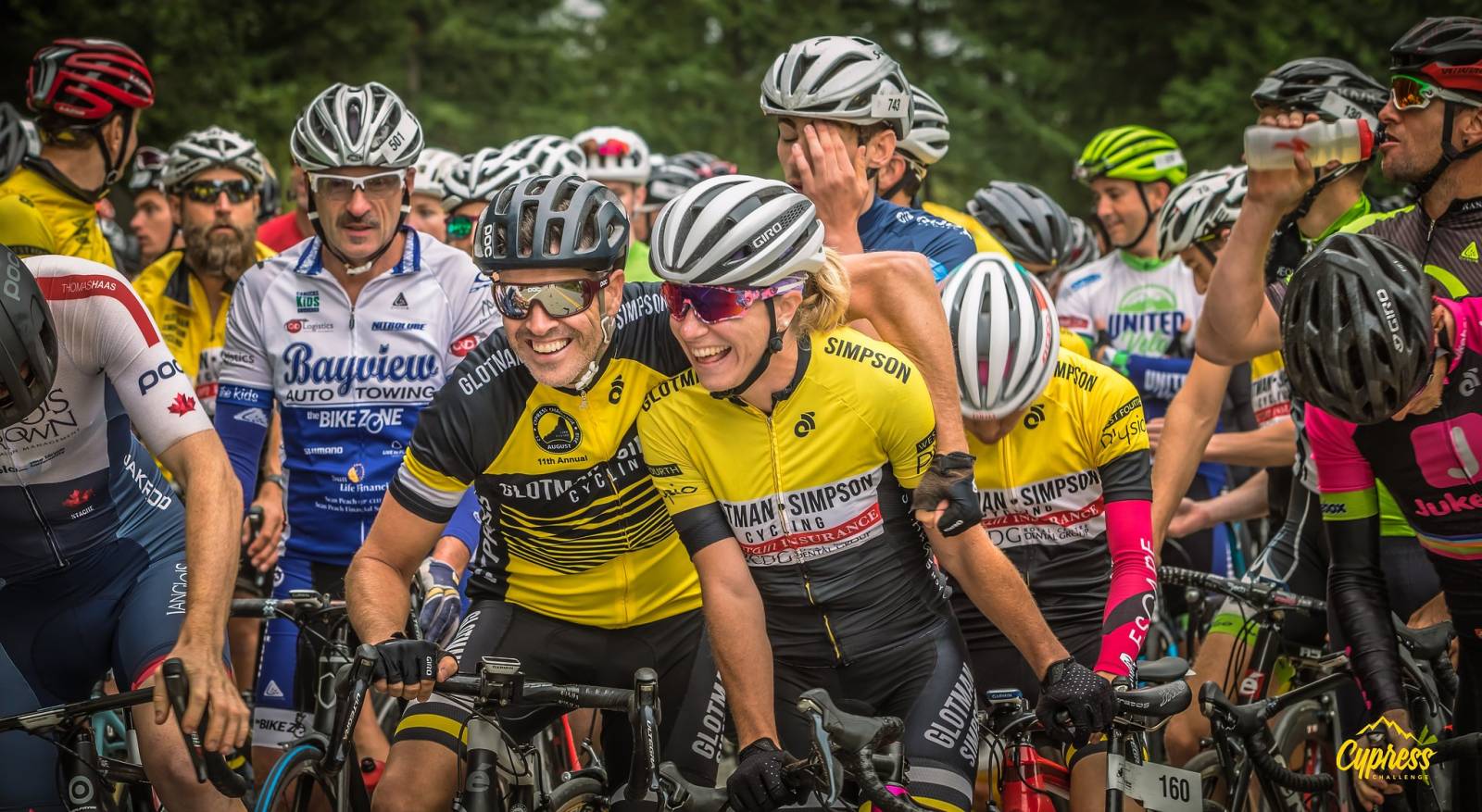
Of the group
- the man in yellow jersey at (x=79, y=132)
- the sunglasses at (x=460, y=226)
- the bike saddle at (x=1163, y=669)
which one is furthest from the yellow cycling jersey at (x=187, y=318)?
the bike saddle at (x=1163, y=669)

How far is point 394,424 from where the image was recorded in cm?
628

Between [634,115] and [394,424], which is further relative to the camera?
[634,115]

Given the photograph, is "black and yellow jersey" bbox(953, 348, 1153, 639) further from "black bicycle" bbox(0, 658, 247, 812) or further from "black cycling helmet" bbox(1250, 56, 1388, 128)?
"black bicycle" bbox(0, 658, 247, 812)

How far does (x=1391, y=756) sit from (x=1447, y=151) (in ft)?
6.24

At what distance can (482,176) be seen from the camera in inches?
355

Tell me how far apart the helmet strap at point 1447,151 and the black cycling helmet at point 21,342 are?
4142mm

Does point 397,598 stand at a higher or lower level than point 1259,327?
lower

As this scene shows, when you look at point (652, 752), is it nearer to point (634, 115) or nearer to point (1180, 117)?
point (1180, 117)

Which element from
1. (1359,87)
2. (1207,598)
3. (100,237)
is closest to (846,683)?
(1207,598)

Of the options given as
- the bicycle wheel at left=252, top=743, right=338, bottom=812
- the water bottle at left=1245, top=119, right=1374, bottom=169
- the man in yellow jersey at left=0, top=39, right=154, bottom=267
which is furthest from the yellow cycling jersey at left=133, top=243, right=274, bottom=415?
the water bottle at left=1245, top=119, right=1374, bottom=169

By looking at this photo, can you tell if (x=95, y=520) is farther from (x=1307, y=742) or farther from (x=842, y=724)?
(x=1307, y=742)

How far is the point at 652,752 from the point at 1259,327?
3.04 meters

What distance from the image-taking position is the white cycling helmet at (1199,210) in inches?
314

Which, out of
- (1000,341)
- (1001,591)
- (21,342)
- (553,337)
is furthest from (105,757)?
(1000,341)
